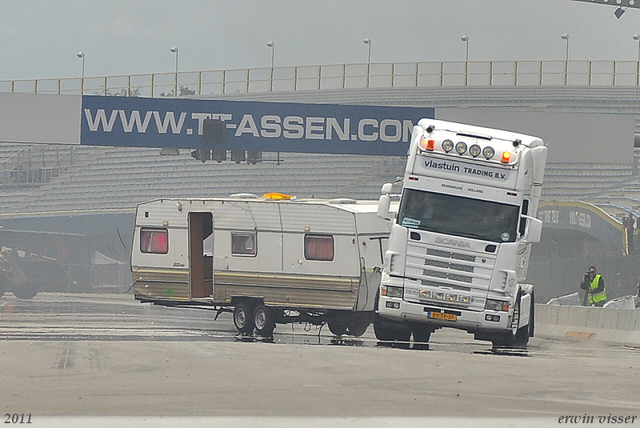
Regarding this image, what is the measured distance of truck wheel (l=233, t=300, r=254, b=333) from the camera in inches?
852

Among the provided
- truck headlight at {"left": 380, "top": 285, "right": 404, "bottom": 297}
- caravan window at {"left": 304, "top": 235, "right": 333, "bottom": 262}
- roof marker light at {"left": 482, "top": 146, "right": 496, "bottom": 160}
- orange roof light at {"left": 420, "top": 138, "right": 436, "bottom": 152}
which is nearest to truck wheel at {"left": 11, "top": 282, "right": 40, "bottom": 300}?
caravan window at {"left": 304, "top": 235, "right": 333, "bottom": 262}

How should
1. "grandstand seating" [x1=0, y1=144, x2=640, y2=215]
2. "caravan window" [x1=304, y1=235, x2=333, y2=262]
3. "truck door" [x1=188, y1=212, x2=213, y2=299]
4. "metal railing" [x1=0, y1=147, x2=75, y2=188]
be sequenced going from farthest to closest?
"metal railing" [x1=0, y1=147, x2=75, y2=188] < "grandstand seating" [x1=0, y1=144, x2=640, y2=215] < "truck door" [x1=188, y1=212, x2=213, y2=299] < "caravan window" [x1=304, y1=235, x2=333, y2=262]

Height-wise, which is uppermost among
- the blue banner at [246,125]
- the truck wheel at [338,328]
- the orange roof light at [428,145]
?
the blue banner at [246,125]

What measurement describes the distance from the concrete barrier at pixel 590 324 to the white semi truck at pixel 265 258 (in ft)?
16.7

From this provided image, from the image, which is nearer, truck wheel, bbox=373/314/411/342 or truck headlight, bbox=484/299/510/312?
truck headlight, bbox=484/299/510/312

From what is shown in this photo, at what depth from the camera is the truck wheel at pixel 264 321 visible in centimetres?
2139

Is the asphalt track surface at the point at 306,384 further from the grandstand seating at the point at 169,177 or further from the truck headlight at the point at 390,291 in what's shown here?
the grandstand seating at the point at 169,177

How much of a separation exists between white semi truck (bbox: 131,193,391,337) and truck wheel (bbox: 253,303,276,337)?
22 mm

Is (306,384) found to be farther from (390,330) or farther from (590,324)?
(590,324)

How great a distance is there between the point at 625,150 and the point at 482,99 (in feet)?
116

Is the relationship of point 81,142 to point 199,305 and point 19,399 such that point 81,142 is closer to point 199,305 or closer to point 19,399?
point 199,305

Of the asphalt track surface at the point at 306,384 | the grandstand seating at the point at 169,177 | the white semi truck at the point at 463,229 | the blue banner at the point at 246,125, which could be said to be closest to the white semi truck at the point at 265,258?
the asphalt track surface at the point at 306,384

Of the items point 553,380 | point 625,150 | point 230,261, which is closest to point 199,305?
point 230,261

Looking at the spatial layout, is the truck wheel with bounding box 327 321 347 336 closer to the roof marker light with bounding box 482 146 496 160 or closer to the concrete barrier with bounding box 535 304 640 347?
the concrete barrier with bounding box 535 304 640 347
